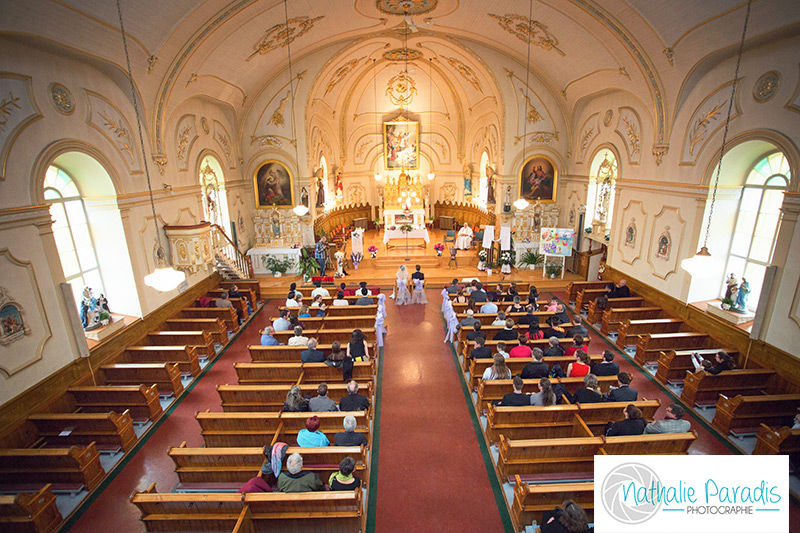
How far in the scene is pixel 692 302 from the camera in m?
8.95

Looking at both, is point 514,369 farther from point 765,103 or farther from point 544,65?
point 544,65

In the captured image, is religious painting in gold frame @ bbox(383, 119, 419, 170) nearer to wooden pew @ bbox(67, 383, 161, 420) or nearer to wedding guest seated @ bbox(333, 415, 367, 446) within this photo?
wooden pew @ bbox(67, 383, 161, 420)

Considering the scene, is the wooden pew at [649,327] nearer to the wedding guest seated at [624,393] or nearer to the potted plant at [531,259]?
the wedding guest seated at [624,393]

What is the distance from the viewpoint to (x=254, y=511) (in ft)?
13.6

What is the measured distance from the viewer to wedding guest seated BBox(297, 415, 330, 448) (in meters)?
4.84

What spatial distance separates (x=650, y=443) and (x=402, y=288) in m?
7.68

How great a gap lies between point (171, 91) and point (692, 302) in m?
13.5

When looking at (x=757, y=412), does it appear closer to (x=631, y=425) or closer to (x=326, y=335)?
(x=631, y=425)

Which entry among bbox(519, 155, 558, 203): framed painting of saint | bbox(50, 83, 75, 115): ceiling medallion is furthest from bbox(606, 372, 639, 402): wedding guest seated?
bbox(519, 155, 558, 203): framed painting of saint

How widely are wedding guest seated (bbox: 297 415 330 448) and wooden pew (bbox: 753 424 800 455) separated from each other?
238 inches

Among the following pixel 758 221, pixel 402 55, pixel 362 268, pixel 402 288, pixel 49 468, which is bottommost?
pixel 49 468

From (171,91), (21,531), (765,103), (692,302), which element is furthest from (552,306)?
(171,91)

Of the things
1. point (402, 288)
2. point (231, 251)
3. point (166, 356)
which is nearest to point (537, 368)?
point (402, 288)

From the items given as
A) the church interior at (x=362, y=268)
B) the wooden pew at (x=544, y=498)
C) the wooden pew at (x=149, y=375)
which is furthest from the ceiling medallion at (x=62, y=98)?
the wooden pew at (x=544, y=498)
